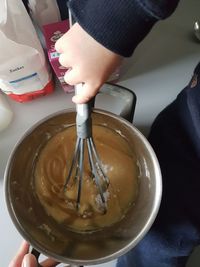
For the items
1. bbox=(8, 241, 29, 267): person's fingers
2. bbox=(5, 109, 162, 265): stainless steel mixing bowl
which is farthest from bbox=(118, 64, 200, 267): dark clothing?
bbox=(8, 241, 29, 267): person's fingers

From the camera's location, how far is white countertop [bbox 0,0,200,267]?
66cm

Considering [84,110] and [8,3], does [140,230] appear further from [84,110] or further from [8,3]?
[8,3]

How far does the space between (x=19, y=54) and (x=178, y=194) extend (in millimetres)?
311

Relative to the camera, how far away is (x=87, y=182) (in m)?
0.59

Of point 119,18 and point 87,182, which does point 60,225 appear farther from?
point 119,18

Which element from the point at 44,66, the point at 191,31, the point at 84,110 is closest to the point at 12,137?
the point at 44,66

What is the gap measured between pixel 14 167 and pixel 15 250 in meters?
0.19

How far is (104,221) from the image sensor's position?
56cm

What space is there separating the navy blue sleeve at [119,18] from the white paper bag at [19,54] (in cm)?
19

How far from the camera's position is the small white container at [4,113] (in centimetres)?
64

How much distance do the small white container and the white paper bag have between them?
0.03m

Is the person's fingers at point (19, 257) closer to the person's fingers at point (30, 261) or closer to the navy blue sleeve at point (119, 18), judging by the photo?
the person's fingers at point (30, 261)

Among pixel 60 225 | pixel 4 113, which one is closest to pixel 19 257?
pixel 60 225

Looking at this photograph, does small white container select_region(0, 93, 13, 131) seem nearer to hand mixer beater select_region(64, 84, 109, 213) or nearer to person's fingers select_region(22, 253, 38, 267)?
hand mixer beater select_region(64, 84, 109, 213)
